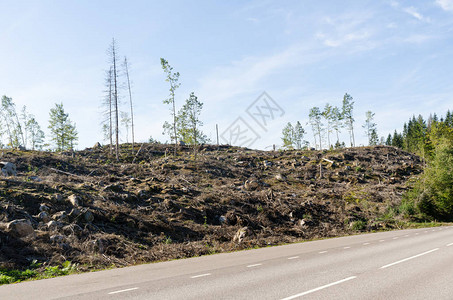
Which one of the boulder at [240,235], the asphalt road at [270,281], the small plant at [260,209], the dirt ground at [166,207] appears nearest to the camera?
the asphalt road at [270,281]

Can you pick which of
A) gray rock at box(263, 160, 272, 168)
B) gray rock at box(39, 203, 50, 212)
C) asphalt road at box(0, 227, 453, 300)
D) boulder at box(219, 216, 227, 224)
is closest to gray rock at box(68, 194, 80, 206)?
gray rock at box(39, 203, 50, 212)

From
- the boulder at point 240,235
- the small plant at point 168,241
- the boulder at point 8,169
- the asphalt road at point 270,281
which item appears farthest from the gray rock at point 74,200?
the boulder at point 240,235

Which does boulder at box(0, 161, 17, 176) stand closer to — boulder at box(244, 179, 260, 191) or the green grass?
the green grass

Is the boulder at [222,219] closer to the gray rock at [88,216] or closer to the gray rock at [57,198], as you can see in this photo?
the gray rock at [88,216]

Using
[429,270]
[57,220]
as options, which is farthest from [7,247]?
[429,270]

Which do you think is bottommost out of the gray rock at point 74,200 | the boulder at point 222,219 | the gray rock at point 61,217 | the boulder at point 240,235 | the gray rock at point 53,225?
the boulder at point 240,235

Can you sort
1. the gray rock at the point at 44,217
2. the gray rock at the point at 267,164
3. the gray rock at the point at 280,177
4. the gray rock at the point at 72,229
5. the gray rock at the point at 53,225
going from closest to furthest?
the gray rock at the point at 53,225 → the gray rock at the point at 72,229 → the gray rock at the point at 44,217 → the gray rock at the point at 280,177 → the gray rock at the point at 267,164

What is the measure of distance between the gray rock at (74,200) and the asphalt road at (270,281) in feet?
23.2

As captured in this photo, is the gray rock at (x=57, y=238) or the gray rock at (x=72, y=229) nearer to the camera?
the gray rock at (x=57, y=238)

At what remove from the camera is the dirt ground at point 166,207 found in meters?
13.1

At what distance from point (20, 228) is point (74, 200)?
167 inches

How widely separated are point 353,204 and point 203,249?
71.0 feet

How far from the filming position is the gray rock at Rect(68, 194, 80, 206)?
54.2 feet

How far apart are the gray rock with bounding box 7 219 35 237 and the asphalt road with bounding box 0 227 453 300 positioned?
13.0 ft
